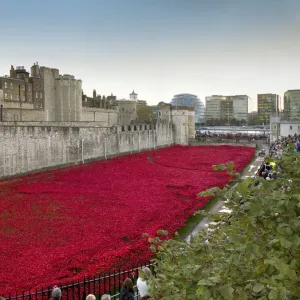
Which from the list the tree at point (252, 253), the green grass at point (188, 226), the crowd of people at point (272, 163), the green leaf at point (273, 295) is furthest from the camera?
the green grass at point (188, 226)

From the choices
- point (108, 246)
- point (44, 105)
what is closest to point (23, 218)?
point (108, 246)

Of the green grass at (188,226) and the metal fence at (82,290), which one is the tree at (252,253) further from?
the green grass at (188,226)

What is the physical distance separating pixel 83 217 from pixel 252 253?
16.3 m

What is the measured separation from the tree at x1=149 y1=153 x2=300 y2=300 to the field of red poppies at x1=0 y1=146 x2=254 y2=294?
25.0 ft

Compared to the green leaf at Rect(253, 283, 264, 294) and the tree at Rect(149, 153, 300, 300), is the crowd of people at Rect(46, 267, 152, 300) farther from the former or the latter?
the green leaf at Rect(253, 283, 264, 294)

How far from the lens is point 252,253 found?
4.11 metres

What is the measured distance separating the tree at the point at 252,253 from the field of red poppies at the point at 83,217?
300 inches

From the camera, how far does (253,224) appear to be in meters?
4.39

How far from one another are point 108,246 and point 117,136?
38712mm

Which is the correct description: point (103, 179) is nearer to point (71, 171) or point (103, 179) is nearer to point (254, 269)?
point (71, 171)

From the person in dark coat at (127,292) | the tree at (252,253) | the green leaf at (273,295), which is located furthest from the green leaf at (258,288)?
the person in dark coat at (127,292)

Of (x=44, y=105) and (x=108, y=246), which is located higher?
(x=44, y=105)

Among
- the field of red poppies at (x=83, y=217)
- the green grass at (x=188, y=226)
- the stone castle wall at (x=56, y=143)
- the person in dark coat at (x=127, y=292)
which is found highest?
the stone castle wall at (x=56, y=143)

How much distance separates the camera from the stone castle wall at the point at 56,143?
33250 mm
